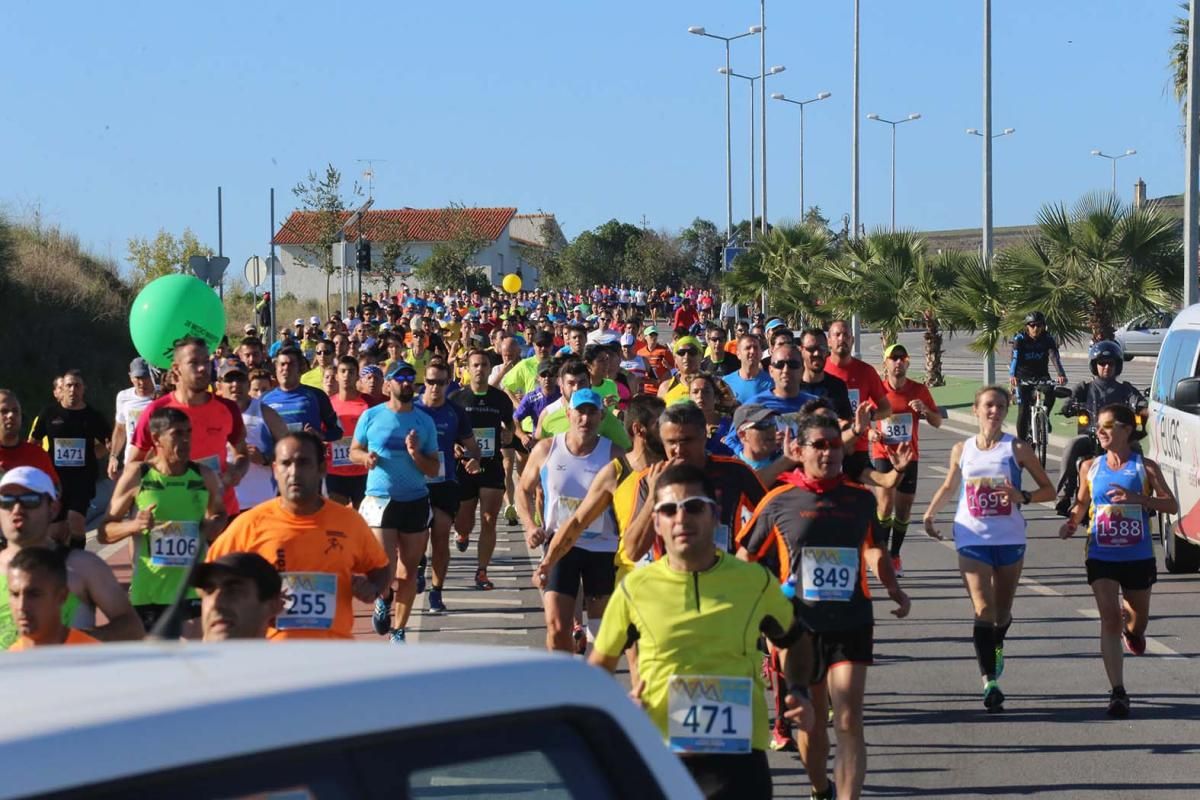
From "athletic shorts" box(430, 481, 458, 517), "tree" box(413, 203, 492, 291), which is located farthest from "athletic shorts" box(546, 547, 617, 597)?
"tree" box(413, 203, 492, 291)

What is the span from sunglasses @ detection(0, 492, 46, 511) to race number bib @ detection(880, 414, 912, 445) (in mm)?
8363

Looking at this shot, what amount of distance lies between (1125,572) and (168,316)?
851 cm

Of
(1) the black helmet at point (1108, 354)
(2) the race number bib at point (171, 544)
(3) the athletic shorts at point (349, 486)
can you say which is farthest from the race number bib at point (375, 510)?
(1) the black helmet at point (1108, 354)

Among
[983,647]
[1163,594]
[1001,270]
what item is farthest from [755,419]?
[1001,270]

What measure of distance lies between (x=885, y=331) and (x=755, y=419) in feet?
84.1

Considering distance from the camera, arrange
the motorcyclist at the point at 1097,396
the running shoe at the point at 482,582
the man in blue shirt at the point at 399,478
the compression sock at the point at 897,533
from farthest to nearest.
→ the motorcyclist at the point at 1097,396, the compression sock at the point at 897,533, the running shoe at the point at 482,582, the man in blue shirt at the point at 399,478

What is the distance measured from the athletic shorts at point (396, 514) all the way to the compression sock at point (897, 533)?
4.29 metres

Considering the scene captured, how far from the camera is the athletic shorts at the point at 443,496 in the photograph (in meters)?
12.3

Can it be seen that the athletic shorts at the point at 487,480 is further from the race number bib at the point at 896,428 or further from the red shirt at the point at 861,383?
the race number bib at the point at 896,428

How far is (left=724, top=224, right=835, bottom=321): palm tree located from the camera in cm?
4331

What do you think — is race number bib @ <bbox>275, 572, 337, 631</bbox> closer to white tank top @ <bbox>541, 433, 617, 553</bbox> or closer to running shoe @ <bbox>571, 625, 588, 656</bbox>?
white tank top @ <bbox>541, 433, 617, 553</bbox>

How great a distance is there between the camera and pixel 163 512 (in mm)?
8391

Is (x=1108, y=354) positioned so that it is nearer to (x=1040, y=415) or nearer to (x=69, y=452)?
(x=1040, y=415)

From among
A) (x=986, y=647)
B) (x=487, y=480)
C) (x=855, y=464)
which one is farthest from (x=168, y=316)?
(x=986, y=647)
